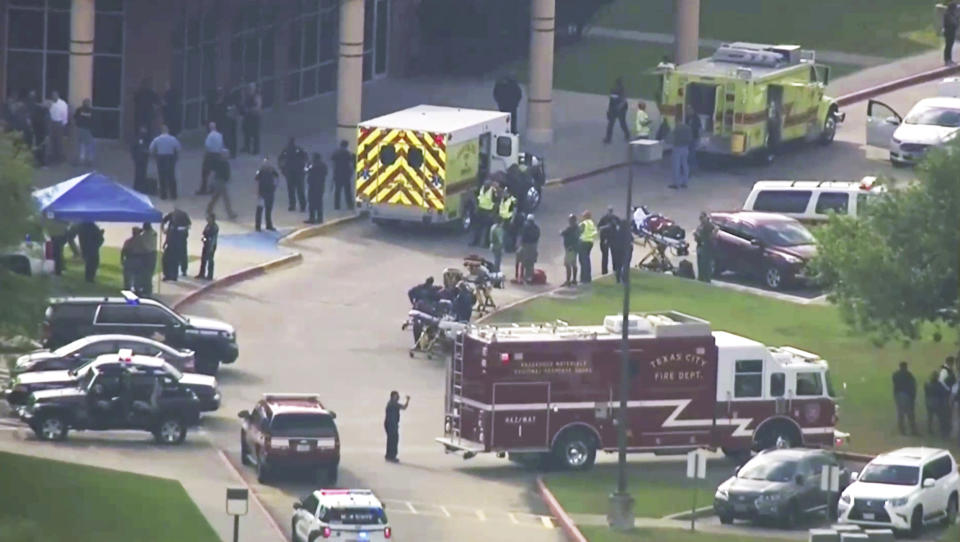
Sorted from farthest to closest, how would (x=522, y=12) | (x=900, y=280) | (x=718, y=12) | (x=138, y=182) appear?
(x=718, y=12), (x=522, y=12), (x=138, y=182), (x=900, y=280)

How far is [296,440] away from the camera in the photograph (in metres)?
49.0

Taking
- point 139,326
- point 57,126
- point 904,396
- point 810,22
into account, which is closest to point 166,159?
point 57,126

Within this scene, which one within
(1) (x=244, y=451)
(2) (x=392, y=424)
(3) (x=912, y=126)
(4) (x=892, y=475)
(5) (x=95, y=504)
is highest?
(3) (x=912, y=126)

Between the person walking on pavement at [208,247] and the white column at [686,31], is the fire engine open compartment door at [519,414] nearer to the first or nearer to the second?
the person walking on pavement at [208,247]

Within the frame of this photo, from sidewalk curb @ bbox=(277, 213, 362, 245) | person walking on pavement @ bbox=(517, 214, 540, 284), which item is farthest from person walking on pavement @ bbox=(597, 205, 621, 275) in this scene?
sidewalk curb @ bbox=(277, 213, 362, 245)

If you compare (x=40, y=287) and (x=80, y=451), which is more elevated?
(x=40, y=287)

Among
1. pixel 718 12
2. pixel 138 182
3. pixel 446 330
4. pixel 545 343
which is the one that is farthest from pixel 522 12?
pixel 545 343

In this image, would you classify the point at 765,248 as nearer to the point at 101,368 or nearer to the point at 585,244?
the point at 585,244

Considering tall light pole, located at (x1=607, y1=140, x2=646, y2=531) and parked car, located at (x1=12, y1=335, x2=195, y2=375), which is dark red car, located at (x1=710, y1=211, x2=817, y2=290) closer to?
tall light pole, located at (x1=607, y1=140, x2=646, y2=531)

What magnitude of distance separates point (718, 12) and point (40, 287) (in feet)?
144

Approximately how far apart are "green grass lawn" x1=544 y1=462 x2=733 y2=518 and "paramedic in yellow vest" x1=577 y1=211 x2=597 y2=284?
978 cm

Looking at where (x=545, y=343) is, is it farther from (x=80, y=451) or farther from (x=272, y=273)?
(x=272, y=273)

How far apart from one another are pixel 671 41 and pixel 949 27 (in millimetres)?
8101

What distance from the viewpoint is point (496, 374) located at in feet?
167
